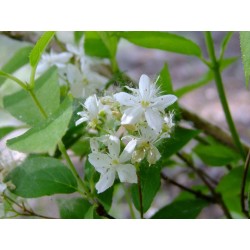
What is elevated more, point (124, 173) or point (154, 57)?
point (124, 173)

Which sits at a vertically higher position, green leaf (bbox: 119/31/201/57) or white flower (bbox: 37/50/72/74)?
green leaf (bbox: 119/31/201/57)

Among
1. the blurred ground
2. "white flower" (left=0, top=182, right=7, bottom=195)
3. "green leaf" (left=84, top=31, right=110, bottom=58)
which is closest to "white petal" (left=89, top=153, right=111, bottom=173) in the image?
"white flower" (left=0, top=182, right=7, bottom=195)

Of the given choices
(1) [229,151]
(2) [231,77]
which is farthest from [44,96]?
(2) [231,77]

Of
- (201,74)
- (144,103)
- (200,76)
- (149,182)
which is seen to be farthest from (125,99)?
(201,74)

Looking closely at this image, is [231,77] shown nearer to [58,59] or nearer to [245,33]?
[58,59]

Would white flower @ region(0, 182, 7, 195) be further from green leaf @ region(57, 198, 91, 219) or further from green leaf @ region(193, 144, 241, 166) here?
green leaf @ region(193, 144, 241, 166)

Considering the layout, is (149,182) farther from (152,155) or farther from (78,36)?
(78,36)
